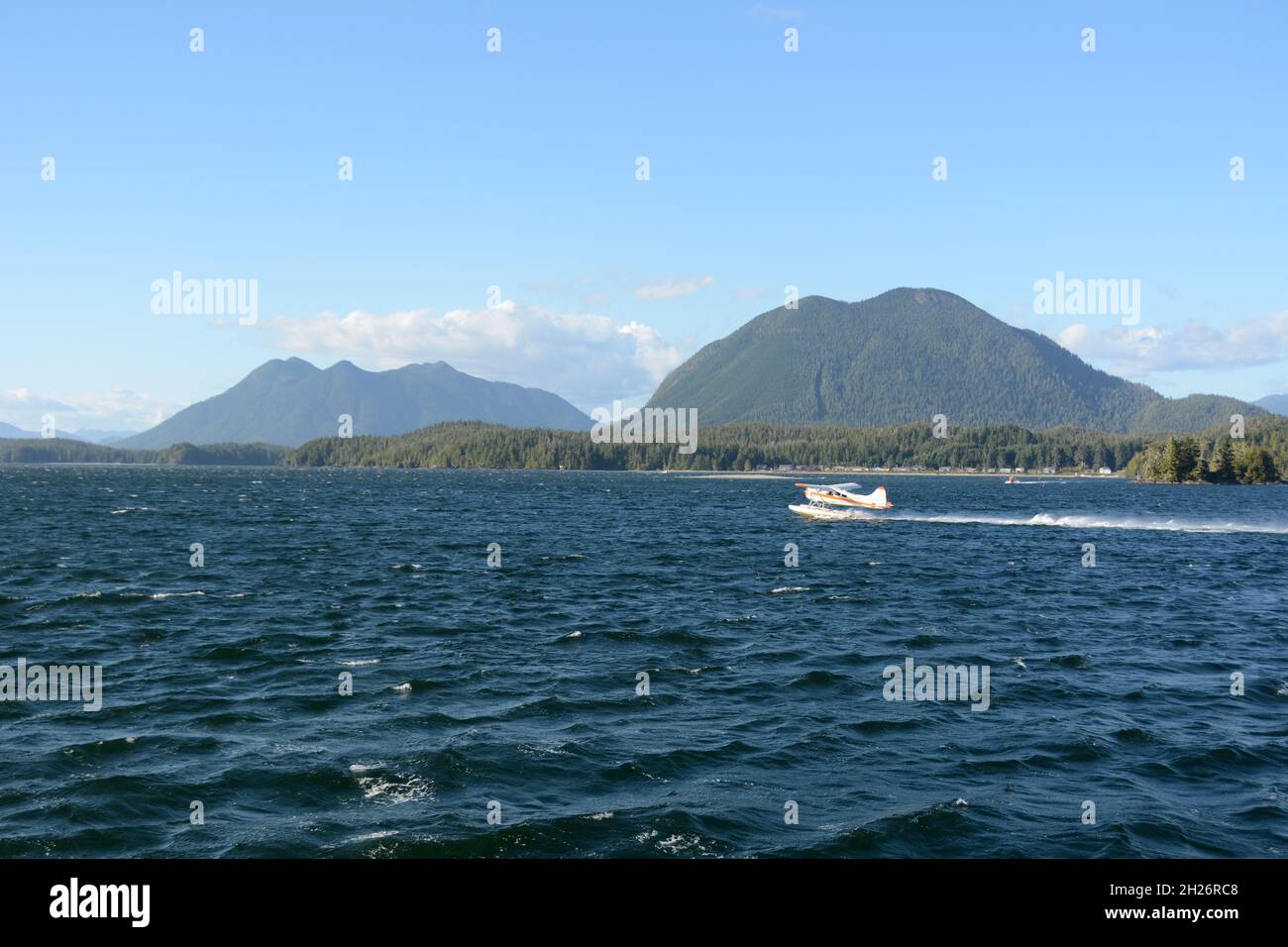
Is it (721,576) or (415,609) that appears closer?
(415,609)

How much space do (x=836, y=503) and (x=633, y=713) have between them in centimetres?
10786

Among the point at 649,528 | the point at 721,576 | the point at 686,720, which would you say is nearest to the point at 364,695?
the point at 686,720

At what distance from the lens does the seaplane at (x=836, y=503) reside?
124m

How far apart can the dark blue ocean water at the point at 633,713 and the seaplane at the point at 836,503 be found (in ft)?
197

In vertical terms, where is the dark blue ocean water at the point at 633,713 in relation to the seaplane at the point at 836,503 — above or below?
below

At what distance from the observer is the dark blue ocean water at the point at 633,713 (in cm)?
1823

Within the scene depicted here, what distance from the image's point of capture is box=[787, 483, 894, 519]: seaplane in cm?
12388

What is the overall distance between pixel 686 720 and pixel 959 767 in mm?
7200

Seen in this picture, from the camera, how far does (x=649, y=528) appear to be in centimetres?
10119

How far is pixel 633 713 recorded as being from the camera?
1032 inches

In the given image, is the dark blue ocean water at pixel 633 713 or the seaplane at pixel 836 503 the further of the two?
the seaplane at pixel 836 503

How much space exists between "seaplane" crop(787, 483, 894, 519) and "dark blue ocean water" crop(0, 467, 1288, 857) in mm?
59955

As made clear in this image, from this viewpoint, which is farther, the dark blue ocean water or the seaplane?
the seaplane
